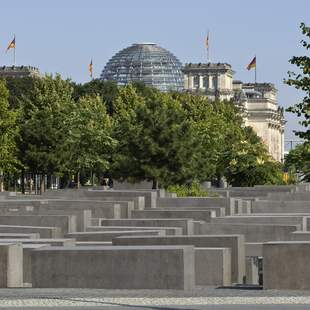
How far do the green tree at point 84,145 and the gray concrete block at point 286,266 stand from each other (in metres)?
58.3

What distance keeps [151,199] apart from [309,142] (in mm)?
14331

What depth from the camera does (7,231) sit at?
3009 cm

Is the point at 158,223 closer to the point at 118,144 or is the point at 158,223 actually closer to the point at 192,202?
the point at 192,202

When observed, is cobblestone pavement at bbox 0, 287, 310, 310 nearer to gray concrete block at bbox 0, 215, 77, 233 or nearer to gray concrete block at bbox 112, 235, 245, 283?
gray concrete block at bbox 112, 235, 245, 283

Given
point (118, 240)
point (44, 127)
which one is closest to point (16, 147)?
point (44, 127)

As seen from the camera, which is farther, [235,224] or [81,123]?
[81,123]

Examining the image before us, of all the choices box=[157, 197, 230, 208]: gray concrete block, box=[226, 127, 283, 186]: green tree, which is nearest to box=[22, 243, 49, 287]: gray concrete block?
box=[157, 197, 230, 208]: gray concrete block

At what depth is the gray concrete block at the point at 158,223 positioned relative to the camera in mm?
32938

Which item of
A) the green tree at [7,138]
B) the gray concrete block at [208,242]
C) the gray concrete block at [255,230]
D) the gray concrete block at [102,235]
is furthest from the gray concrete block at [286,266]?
the green tree at [7,138]

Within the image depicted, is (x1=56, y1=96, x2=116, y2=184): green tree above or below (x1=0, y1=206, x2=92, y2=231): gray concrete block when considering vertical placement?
above

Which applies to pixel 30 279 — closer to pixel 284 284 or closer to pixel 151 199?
pixel 284 284

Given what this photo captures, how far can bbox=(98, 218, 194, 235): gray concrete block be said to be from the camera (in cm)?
3294

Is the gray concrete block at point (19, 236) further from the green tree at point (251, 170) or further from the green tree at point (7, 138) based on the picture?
the green tree at point (251, 170)

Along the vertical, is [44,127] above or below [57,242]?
above
